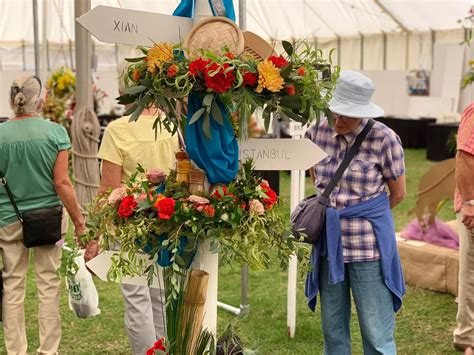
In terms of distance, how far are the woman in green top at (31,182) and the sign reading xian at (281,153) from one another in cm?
159

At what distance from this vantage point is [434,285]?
207 inches

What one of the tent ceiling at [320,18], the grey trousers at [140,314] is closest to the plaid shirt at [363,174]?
the grey trousers at [140,314]

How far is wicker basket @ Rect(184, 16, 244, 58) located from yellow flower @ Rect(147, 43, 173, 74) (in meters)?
0.05

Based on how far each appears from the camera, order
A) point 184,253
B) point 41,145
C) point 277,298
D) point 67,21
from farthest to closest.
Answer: point 67,21, point 277,298, point 41,145, point 184,253

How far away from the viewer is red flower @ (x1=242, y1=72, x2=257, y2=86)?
1.93m

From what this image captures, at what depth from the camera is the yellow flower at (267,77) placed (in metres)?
1.93

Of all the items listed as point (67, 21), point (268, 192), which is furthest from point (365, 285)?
point (67, 21)

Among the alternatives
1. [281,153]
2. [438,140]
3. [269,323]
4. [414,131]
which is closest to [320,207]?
[281,153]

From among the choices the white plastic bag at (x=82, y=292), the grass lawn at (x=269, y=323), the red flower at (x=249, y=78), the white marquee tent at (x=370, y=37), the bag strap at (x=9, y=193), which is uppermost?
the white marquee tent at (x=370, y=37)

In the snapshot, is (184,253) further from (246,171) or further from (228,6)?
(228,6)

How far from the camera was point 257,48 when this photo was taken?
6.74 ft

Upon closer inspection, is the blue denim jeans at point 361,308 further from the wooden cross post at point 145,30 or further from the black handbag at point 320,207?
the wooden cross post at point 145,30

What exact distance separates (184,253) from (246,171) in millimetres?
287

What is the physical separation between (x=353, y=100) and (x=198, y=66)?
4.05ft
